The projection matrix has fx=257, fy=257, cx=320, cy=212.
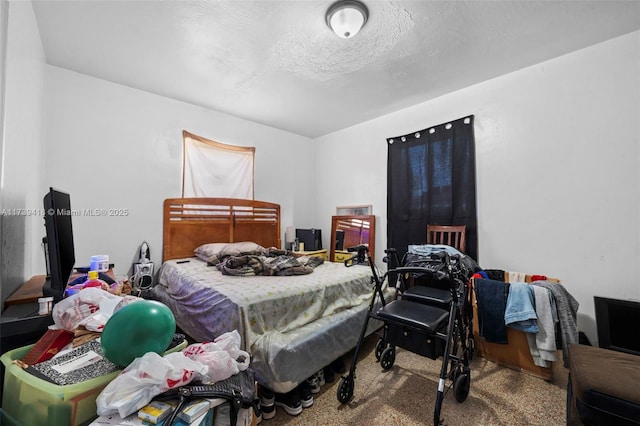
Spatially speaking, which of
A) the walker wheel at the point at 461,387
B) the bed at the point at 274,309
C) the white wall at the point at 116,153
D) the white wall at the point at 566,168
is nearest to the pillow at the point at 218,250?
the bed at the point at 274,309

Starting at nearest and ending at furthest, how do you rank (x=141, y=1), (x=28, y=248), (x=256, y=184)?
(x=141, y=1), (x=28, y=248), (x=256, y=184)

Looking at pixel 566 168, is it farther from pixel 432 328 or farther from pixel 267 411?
pixel 267 411

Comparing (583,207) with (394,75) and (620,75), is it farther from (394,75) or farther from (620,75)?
(394,75)

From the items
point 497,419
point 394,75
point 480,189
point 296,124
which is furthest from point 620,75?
point 296,124

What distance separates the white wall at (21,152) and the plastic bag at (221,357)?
1196mm

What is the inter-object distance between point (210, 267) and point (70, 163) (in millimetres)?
1835

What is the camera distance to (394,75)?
278cm

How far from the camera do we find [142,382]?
84 centimetres

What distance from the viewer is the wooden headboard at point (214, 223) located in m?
3.33

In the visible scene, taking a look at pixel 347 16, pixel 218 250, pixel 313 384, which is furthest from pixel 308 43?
pixel 313 384

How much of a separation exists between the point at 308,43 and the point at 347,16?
51cm

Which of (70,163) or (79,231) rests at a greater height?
(70,163)

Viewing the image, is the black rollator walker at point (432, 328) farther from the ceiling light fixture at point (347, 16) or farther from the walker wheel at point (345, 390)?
the ceiling light fixture at point (347, 16)

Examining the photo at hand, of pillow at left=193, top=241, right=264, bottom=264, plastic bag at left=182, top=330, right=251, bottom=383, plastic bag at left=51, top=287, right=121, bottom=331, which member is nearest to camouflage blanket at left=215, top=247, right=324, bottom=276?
pillow at left=193, top=241, right=264, bottom=264
